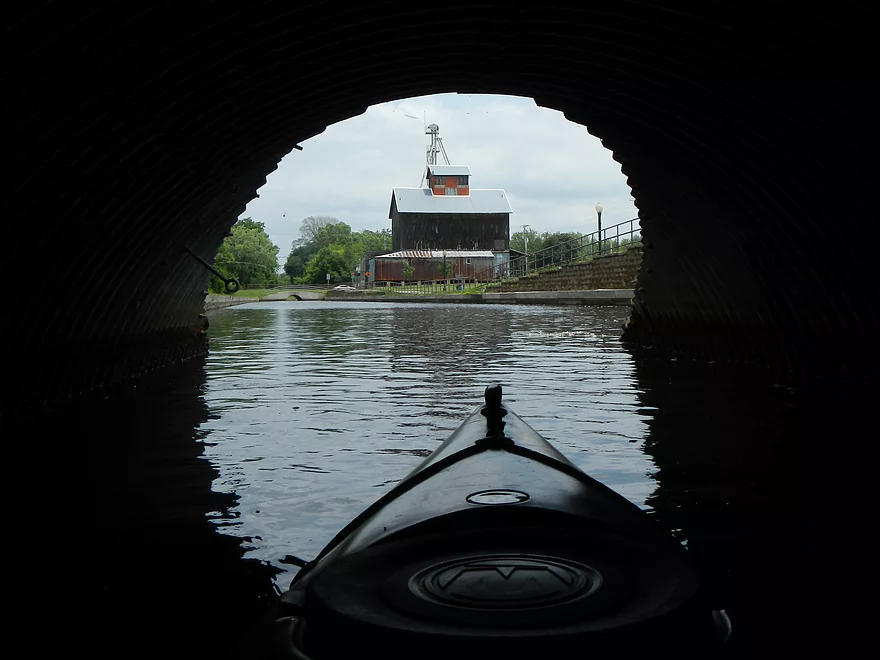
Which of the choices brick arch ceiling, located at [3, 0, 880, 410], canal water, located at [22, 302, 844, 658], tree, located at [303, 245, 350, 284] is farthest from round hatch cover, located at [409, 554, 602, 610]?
tree, located at [303, 245, 350, 284]

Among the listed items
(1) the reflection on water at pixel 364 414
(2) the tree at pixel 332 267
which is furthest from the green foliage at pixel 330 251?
(1) the reflection on water at pixel 364 414

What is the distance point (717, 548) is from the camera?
4.96m

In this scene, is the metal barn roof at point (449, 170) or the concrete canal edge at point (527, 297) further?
the metal barn roof at point (449, 170)

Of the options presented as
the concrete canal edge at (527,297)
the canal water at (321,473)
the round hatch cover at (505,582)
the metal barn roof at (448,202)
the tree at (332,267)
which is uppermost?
the metal barn roof at (448,202)

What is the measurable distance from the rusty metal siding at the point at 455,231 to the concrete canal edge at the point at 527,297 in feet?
32.1

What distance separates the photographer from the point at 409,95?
12375 mm

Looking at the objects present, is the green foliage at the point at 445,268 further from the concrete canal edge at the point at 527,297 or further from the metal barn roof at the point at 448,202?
the metal barn roof at the point at 448,202

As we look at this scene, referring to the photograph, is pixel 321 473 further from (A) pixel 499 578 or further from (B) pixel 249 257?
(B) pixel 249 257

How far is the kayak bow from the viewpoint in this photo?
2994mm

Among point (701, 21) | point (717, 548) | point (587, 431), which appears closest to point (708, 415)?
point (587, 431)

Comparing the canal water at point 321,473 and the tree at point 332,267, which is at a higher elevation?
the tree at point 332,267

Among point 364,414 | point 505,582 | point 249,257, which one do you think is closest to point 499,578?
point 505,582

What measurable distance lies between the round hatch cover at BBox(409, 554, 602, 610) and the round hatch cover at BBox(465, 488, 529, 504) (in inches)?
Result: 8.7

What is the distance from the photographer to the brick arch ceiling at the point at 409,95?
6.95m
